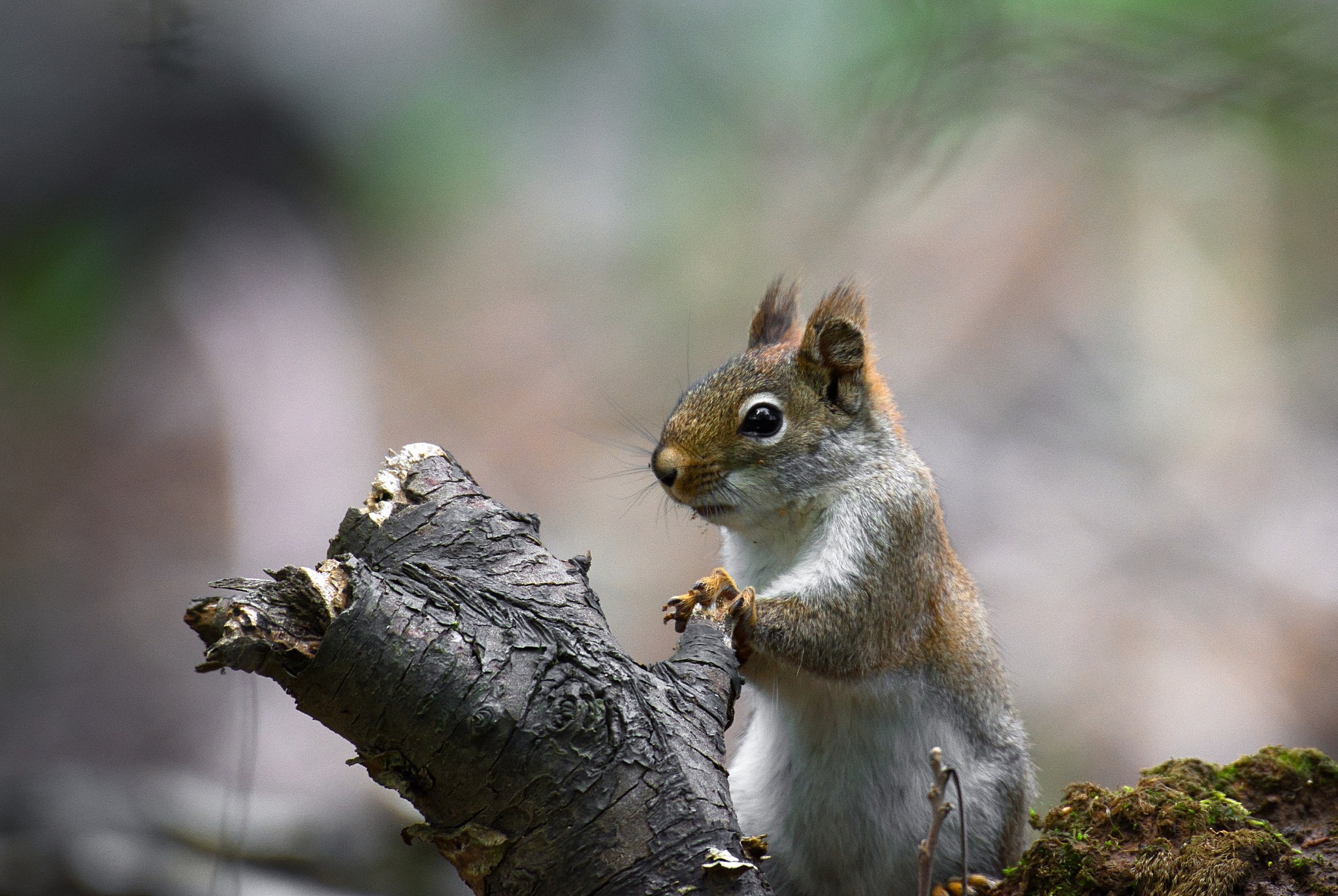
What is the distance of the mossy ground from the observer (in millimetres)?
1331

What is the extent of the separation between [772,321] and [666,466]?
0.54 m

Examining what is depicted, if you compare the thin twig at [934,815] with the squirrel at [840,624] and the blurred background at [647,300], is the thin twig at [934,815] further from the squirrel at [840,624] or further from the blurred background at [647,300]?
the blurred background at [647,300]

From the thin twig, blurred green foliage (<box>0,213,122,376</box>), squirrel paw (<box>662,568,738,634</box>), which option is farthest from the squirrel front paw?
blurred green foliage (<box>0,213,122,376</box>)

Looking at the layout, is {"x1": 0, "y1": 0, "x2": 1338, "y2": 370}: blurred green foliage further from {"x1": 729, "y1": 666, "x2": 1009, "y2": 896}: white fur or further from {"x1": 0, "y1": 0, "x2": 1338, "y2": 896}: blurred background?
{"x1": 729, "y1": 666, "x2": 1009, "y2": 896}: white fur

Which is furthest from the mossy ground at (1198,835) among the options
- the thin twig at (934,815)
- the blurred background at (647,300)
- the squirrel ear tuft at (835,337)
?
the blurred background at (647,300)

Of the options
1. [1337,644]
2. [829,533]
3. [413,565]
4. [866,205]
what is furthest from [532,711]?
[1337,644]

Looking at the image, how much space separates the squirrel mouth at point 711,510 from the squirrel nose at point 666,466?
0.06 meters

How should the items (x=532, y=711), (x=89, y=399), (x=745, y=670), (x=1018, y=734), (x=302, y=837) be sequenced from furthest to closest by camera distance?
(x=89, y=399) → (x=302, y=837) → (x=1018, y=734) → (x=745, y=670) → (x=532, y=711)

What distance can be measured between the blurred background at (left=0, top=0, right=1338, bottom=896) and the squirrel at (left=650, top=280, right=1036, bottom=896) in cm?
125

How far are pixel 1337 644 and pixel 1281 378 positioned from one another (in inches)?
32.1

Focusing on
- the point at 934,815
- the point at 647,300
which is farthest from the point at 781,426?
the point at 647,300

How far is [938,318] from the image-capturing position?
3.41m

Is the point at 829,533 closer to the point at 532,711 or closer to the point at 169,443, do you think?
the point at 532,711

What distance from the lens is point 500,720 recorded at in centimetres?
108
